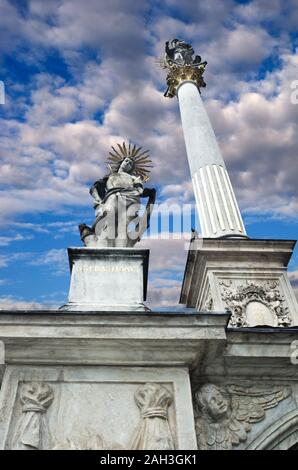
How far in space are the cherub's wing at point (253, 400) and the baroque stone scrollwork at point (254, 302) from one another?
10.8ft

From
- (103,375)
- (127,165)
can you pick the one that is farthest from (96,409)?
(127,165)

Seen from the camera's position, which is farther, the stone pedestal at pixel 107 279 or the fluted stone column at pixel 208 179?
the fluted stone column at pixel 208 179

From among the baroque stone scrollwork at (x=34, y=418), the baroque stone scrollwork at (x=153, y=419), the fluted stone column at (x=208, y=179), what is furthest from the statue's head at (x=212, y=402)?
the fluted stone column at (x=208, y=179)

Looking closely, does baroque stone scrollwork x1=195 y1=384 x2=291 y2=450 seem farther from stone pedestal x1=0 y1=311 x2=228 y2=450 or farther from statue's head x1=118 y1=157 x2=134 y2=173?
statue's head x1=118 y1=157 x2=134 y2=173

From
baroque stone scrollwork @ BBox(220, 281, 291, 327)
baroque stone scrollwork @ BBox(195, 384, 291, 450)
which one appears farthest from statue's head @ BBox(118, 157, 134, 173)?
baroque stone scrollwork @ BBox(195, 384, 291, 450)

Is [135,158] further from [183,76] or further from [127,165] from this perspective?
[183,76]

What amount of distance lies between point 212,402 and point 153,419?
95cm

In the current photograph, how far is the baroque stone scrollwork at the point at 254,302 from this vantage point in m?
9.59

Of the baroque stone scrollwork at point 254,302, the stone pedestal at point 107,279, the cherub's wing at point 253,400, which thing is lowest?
the cherub's wing at point 253,400

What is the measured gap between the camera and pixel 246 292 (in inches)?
396

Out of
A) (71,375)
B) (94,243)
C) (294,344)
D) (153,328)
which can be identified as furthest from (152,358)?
(94,243)

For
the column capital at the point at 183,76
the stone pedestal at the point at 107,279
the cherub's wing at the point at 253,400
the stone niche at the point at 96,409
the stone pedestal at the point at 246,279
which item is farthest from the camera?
the column capital at the point at 183,76

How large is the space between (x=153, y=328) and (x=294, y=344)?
208 cm

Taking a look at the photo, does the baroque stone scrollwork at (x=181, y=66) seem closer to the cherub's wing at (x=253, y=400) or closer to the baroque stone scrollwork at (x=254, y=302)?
the baroque stone scrollwork at (x=254, y=302)
